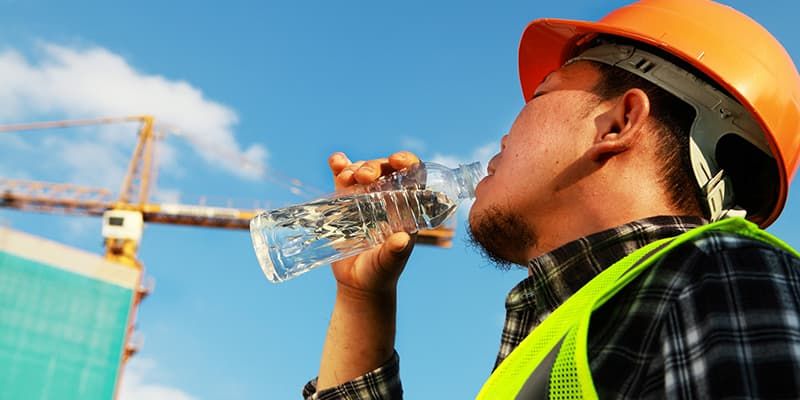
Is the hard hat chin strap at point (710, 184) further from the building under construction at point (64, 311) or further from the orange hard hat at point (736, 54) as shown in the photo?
the building under construction at point (64, 311)

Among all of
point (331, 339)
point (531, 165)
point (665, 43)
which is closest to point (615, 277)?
point (531, 165)

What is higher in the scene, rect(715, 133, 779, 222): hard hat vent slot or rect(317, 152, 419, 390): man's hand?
rect(715, 133, 779, 222): hard hat vent slot

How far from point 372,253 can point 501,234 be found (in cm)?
45

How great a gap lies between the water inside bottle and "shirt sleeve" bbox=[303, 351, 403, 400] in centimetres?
34

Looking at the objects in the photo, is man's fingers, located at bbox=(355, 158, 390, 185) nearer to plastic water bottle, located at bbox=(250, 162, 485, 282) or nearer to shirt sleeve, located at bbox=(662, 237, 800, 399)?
plastic water bottle, located at bbox=(250, 162, 485, 282)

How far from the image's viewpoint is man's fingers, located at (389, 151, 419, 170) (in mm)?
2314

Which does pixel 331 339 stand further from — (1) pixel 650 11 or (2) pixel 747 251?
(2) pixel 747 251

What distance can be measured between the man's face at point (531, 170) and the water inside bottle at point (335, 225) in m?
0.39

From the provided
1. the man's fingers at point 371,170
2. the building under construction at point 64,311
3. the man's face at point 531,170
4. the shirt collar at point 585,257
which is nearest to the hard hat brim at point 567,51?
the man's face at point 531,170

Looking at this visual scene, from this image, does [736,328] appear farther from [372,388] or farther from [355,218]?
[355,218]

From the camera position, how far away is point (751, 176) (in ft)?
7.37

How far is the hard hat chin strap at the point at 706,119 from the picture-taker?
199cm

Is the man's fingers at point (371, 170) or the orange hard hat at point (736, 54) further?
the man's fingers at point (371, 170)

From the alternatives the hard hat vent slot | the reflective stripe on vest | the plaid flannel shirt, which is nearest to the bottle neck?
the hard hat vent slot
